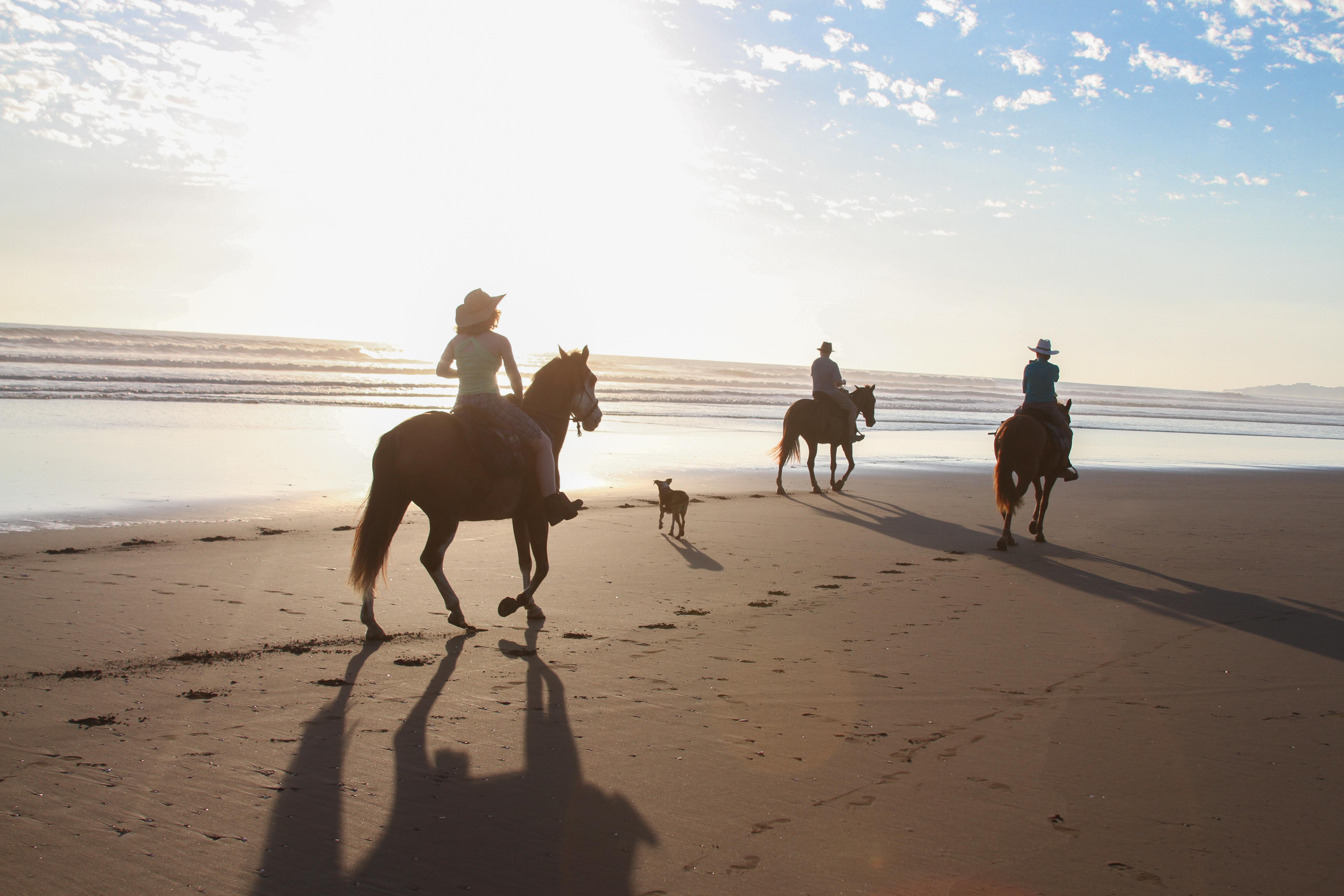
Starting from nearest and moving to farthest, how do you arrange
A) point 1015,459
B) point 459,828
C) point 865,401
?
point 459,828
point 1015,459
point 865,401

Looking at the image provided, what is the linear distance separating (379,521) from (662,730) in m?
2.32

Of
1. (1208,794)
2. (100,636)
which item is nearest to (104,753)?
(100,636)

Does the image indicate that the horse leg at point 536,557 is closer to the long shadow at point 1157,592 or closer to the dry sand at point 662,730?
the dry sand at point 662,730

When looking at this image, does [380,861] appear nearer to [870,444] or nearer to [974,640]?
[974,640]

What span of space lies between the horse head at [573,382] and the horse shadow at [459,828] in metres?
2.97

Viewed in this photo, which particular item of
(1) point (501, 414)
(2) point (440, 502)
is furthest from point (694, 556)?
(2) point (440, 502)

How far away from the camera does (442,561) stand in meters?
5.54

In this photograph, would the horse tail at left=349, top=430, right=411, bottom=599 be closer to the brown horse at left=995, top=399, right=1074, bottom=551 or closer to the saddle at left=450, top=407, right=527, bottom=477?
the saddle at left=450, top=407, right=527, bottom=477

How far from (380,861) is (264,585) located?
13.5 ft

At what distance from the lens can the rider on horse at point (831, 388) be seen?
44.2 feet

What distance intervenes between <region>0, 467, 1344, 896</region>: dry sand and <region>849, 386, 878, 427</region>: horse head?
22.8 ft

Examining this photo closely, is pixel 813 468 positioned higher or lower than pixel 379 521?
lower

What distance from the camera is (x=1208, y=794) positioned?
3.36 meters

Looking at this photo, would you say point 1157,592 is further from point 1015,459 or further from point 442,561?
point 442,561
